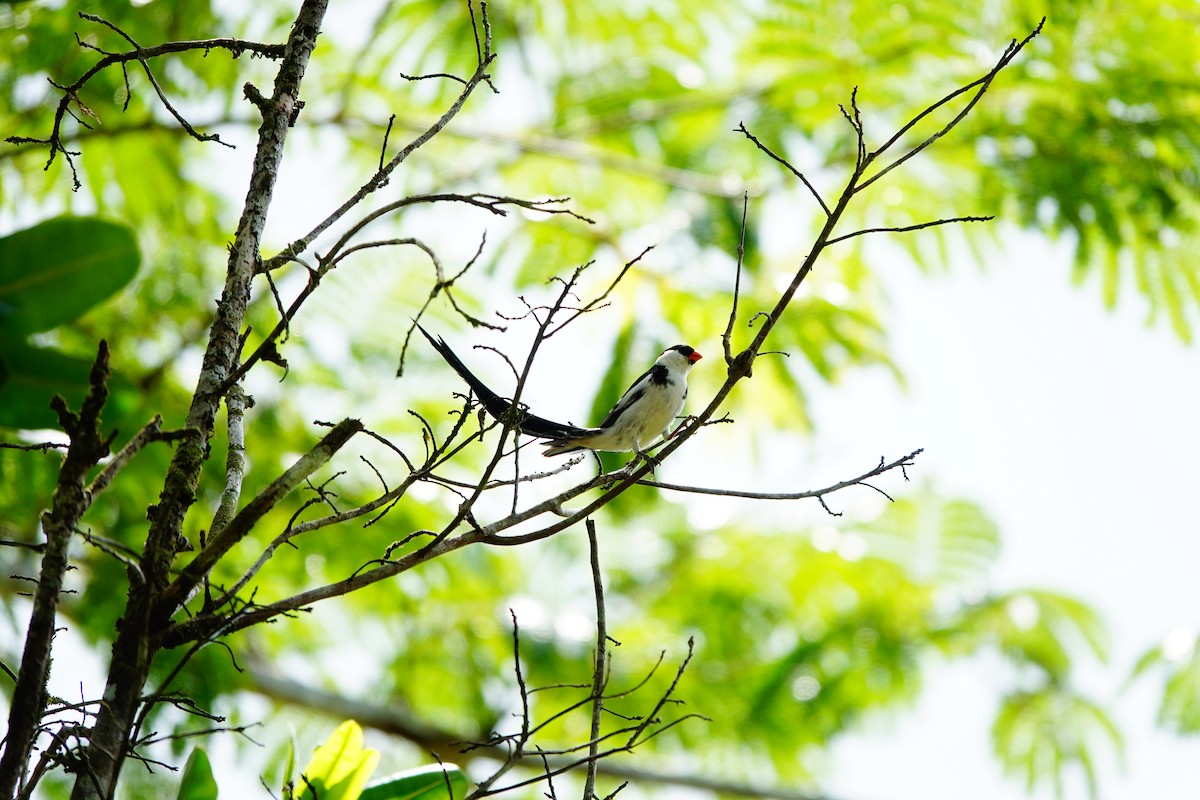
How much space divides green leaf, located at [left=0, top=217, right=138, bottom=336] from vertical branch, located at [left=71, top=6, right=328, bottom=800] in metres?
0.74

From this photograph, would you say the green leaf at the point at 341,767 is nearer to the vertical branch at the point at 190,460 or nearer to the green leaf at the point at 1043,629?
the vertical branch at the point at 190,460

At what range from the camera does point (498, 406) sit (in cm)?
227

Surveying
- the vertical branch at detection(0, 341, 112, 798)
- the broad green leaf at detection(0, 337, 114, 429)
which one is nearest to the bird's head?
the broad green leaf at detection(0, 337, 114, 429)

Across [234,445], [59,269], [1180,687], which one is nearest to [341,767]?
[234,445]

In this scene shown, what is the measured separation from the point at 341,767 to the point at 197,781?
0.28 metres

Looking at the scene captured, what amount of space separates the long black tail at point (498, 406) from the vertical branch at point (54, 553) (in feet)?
1.57

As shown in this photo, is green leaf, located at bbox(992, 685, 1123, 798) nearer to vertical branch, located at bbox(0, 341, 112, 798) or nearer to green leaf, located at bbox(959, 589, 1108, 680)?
green leaf, located at bbox(959, 589, 1108, 680)

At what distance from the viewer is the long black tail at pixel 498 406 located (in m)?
2.08

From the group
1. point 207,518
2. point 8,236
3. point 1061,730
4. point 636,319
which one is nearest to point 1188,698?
Result: point 1061,730

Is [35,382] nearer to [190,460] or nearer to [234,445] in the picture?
[234,445]

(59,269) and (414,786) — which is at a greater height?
(59,269)

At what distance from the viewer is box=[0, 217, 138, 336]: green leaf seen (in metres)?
2.29

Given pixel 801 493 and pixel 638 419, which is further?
pixel 638 419

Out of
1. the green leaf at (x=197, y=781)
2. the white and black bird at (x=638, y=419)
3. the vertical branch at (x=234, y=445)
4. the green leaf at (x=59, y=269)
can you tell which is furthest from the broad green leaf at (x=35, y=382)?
the white and black bird at (x=638, y=419)
